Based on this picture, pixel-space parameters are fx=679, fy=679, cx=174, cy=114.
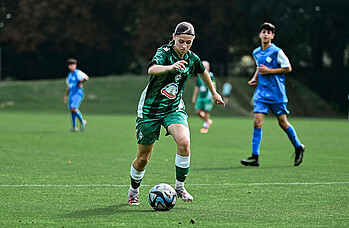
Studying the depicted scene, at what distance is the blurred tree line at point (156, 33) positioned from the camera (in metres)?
48.3

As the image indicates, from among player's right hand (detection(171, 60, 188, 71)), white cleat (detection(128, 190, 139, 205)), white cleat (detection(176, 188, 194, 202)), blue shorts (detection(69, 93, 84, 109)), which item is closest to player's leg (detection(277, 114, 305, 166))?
white cleat (detection(176, 188, 194, 202))

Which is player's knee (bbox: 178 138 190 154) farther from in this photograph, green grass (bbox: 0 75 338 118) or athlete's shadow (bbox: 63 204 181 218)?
green grass (bbox: 0 75 338 118)

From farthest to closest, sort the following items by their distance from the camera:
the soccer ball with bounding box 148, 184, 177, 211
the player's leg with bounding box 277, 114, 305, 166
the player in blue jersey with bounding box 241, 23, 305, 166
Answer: the player's leg with bounding box 277, 114, 305, 166
the player in blue jersey with bounding box 241, 23, 305, 166
the soccer ball with bounding box 148, 184, 177, 211

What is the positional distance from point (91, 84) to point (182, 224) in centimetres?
4421

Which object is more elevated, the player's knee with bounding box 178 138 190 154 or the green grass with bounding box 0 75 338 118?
the player's knee with bounding box 178 138 190 154

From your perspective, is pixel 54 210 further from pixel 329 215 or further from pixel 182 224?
pixel 329 215

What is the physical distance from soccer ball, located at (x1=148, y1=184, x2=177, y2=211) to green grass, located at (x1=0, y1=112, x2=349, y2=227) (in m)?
0.09

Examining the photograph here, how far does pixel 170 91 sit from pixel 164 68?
0.53 meters

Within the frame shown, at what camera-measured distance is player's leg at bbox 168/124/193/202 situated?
23.7ft

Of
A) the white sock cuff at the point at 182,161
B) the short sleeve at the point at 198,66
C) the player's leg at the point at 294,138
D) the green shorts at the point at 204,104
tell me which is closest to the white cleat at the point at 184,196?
the white sock cuff at the point at 182,161

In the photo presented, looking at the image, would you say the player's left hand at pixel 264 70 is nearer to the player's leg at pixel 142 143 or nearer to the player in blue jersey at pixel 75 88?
the player's leg at pixel 142 143

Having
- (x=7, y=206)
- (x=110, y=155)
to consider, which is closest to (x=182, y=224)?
(x=7, y=206)

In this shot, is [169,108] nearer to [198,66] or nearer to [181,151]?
[181,151]

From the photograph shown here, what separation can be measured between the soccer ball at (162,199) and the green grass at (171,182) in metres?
0.09
